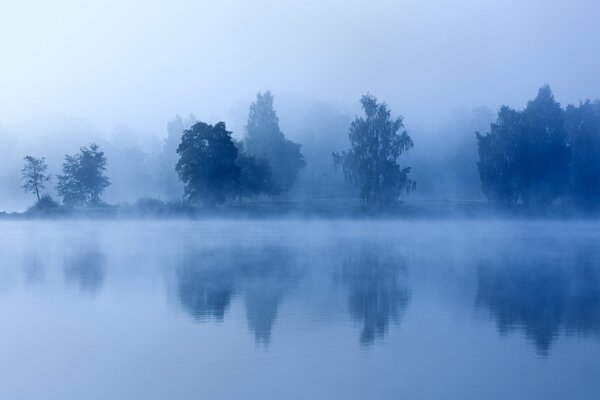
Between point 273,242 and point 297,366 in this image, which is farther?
point 273,242

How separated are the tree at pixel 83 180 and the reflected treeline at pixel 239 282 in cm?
5336

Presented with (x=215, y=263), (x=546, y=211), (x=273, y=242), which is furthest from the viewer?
(x=546, y=211)

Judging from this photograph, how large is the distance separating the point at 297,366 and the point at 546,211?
68164 mm

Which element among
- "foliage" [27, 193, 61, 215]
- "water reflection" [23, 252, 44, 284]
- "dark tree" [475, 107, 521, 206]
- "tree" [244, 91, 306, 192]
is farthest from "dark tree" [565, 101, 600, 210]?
"water reflection" [23, 252, 44, 284]

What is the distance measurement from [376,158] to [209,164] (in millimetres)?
14716

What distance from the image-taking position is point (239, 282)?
68.9 ft

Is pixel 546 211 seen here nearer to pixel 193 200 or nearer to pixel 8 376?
pixel 193 200

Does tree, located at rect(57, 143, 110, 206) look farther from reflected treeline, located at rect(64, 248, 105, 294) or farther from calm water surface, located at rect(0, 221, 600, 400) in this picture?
calm water surface, located at rect(0, 221, 600, 400)

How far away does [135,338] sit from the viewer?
43.8 feet

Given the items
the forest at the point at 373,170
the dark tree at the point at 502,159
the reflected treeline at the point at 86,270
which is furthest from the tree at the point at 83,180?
the reflected treeline at the point at 86,270

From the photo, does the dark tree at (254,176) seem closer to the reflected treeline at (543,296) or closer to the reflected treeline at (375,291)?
the reflected treeline at (375,291)

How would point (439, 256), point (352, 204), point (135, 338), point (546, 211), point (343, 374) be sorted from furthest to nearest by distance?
point (352, 204), point (546, 211), point (439, 256), point (135, 338), point (343, 374)

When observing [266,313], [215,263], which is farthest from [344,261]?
[266,313]

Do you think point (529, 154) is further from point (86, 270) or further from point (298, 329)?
point (298, 329)
